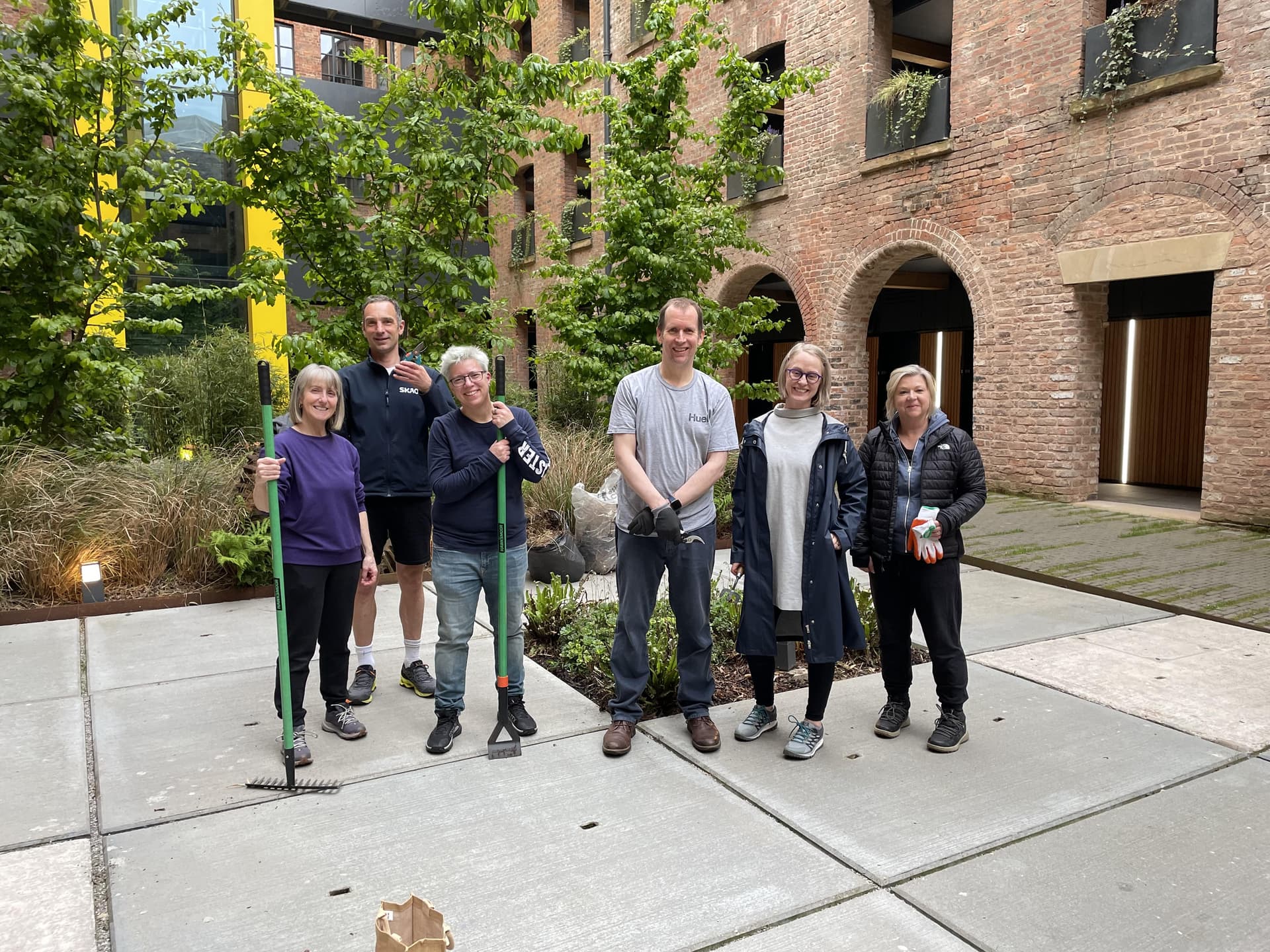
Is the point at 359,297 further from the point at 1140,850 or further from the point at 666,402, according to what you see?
the point at 1140,850

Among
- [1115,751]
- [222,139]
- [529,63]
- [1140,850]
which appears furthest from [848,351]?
[1140,850]

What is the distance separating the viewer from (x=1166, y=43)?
9.31 m

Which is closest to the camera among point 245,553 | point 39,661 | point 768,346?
point 39,661

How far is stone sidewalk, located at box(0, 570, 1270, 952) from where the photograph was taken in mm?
2578

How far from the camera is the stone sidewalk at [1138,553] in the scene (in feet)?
21.1

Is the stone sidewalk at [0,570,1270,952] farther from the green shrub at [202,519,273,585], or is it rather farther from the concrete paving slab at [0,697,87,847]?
the green shrub at [202,519,273,585]

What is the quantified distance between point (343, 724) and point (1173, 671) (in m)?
4.25

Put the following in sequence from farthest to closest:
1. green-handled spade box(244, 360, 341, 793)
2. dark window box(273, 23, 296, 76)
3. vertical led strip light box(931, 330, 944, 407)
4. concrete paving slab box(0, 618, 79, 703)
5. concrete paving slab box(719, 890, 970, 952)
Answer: dark window box(273, 23, 296, 76) < vertical led strip light box(931, 330, 944, 407) < concrete paving slab box(0, 618, 79, 703) < green-handled spade box(244, 360, 341, 793) < concrete paving slab box(719, 890, 970, 952)

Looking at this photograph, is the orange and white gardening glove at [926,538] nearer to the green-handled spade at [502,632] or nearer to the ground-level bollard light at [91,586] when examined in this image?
the green-handled spade at [502,632]

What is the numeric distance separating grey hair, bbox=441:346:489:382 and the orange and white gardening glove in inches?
74.5

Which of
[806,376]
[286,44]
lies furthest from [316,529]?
[286,44]

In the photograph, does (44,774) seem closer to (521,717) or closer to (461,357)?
(521,717)

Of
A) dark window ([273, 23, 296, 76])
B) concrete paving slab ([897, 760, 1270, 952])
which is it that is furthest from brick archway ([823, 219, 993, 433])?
dark window ([273, 23, 296, 76])

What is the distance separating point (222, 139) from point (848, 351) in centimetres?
947
